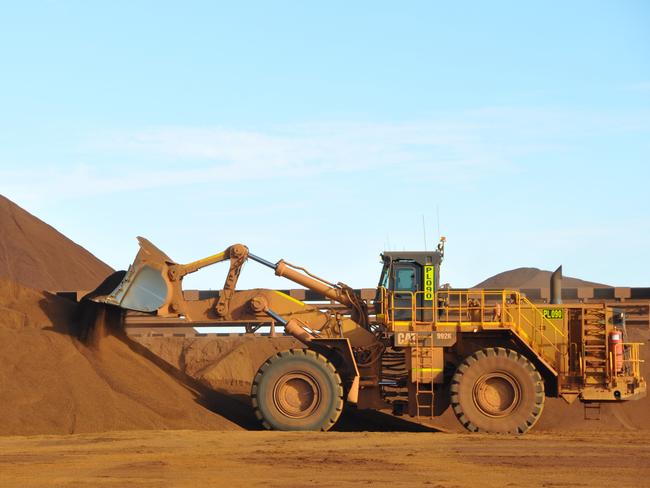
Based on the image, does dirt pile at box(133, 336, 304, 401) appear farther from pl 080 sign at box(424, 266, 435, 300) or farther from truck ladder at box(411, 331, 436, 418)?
pl 080 sign at box(424, 266, 435, 300)

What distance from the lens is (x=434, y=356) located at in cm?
2191

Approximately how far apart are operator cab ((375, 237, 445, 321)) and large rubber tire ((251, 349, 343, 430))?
199 cm

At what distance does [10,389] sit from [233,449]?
18.2 ft

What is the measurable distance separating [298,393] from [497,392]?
4.06m

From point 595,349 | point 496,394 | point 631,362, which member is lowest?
point 496,394

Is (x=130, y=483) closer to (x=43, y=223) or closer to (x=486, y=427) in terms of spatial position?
(x=486, y=427)

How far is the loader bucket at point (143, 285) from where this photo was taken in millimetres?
22500

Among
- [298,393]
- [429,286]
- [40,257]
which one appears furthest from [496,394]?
[40,257]

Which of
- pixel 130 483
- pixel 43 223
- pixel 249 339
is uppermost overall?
pixel 43 223

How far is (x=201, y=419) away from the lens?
873 inches

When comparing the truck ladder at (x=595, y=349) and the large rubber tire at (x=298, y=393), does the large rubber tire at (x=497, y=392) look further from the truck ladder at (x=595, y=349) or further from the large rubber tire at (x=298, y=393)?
the large rubber tire at (x=298, y=393)

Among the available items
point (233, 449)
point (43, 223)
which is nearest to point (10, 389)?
point (233, 449)

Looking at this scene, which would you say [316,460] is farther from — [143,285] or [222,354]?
[222,354]

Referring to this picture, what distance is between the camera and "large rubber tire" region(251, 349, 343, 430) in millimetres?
21703
